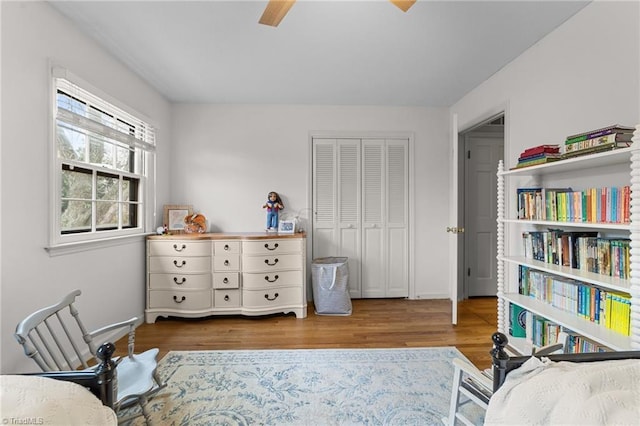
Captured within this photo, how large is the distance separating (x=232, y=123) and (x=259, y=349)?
2580 millimetres

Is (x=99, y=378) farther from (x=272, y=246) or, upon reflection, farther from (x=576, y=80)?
(x=576, y=80)

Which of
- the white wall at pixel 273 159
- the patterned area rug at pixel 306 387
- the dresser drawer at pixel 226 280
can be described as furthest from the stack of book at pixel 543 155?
the dresser drawer at pixel 226 280

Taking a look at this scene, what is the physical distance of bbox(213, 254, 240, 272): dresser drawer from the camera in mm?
3148

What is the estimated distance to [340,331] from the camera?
112 inches

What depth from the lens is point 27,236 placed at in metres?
1.80

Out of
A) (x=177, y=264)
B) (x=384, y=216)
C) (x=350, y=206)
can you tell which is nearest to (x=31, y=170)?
(x=177, y=264)

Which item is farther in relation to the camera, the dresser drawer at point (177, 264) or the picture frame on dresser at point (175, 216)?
the picture frame on dresser at point (175, 216)

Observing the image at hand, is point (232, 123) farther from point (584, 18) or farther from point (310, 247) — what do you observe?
point (584, 18)

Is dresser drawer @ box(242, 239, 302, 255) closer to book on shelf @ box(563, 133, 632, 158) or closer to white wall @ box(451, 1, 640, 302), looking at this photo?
white wall @ box(451, 1, 640, 302)

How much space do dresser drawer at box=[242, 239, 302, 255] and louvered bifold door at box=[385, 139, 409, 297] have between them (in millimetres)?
1235

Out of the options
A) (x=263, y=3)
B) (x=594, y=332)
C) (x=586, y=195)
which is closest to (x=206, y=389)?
(x=594, y=332)

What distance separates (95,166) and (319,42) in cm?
204

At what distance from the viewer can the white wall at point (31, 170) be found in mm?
1681

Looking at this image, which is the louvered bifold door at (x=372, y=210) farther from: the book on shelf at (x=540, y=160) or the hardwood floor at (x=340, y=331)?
the book on shelf at (x=540, y=160)
